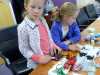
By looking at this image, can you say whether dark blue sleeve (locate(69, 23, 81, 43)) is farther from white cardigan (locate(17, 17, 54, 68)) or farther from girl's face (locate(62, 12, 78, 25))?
white cardigan (locate(17, 17, 54, 68))

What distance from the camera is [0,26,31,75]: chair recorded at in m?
2.49

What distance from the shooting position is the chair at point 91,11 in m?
4.09

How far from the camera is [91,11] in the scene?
4188 millimetres

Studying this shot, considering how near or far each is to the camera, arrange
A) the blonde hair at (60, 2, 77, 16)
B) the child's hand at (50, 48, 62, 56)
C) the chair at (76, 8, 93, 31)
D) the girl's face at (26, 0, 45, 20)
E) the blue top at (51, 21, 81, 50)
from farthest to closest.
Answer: the chair at (76, 8, 93, 31)
the blue top at (51, 21, 81, 50)
the blonde hair at (60, 2, 77, 16)
the child's hand at (50, 48, 62, 56)
the girl's face at (26, 0, 45, 20)

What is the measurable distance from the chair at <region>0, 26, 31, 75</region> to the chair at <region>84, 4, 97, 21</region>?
1.82 metres

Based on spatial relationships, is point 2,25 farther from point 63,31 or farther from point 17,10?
point 63,31

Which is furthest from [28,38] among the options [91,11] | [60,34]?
[91,11]

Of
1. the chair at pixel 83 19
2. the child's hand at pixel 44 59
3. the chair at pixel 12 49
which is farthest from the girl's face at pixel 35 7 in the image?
the chair at pixel 83 19

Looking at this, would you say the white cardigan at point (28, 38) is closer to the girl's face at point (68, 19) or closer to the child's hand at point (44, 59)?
the child's hand at point (44, 59)

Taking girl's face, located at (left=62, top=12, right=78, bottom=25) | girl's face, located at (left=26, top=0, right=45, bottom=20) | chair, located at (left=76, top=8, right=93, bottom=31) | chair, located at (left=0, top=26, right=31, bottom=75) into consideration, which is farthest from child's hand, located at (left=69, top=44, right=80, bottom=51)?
chair, located at (left=76, top=8, right=93, bottom=31)

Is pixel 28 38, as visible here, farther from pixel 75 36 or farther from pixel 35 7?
pixel 75 36

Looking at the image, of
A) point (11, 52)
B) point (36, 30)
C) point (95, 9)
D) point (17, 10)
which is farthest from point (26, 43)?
point (95, 9)

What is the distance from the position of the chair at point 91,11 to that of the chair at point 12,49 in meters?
1.82

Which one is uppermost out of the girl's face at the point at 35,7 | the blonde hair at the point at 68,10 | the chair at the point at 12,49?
the girl's face at the point at 35,7
